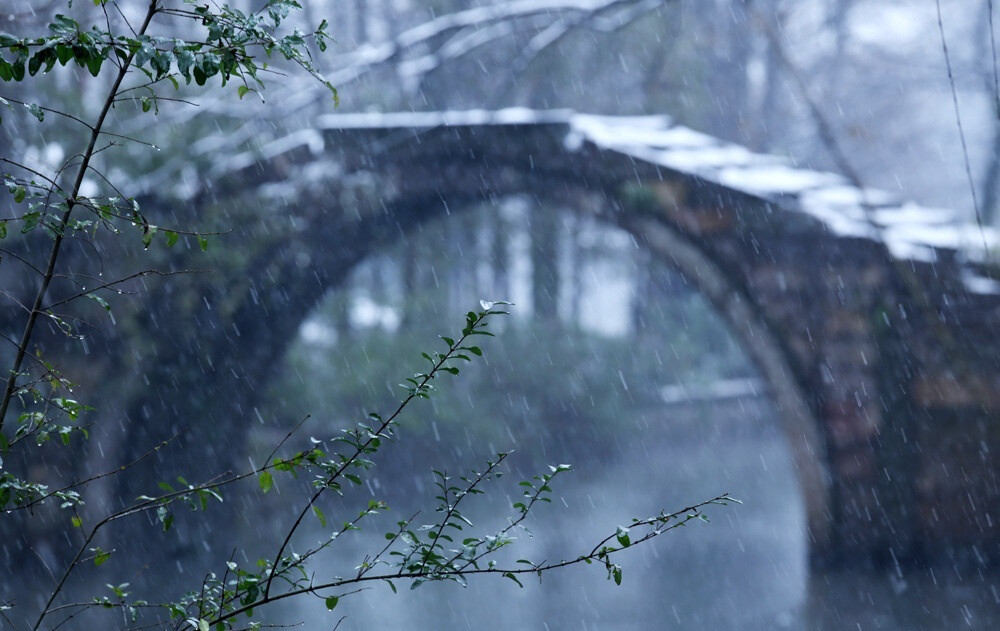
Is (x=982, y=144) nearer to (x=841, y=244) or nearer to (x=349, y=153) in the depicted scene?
(x=841, y=244)

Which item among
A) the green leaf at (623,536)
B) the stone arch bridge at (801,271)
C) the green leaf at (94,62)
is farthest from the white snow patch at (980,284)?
the green leaf at (94,62)

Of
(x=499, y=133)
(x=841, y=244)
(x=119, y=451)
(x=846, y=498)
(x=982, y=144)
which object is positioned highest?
(x=982, y=144)

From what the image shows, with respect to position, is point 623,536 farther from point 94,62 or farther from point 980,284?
point 980,284

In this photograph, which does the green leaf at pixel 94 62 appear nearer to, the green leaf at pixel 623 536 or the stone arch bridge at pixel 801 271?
the green leaf at pixel 623 536

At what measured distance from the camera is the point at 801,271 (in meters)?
6.35

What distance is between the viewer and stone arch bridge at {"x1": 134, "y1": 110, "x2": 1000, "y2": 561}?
6.09 meters

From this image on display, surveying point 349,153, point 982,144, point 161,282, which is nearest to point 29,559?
point 161,282

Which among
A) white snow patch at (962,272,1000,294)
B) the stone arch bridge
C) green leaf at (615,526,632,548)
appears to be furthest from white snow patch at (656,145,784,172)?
green leaf at (615,526,632,548)

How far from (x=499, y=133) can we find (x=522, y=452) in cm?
403

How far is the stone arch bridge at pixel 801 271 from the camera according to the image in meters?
6.09

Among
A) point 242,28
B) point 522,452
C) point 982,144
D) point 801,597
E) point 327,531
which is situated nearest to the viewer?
point 242,28

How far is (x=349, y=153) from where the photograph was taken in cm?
665

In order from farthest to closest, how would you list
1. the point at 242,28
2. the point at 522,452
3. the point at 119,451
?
the point at 522,452, the point at 119,451, the point at 242,28

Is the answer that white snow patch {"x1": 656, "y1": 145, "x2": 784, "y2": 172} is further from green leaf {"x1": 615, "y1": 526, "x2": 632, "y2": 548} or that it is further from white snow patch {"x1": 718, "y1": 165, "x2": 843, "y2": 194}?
green leaf {"x1": 615, "y1": 526, "x2": 632, "y2": 548}
